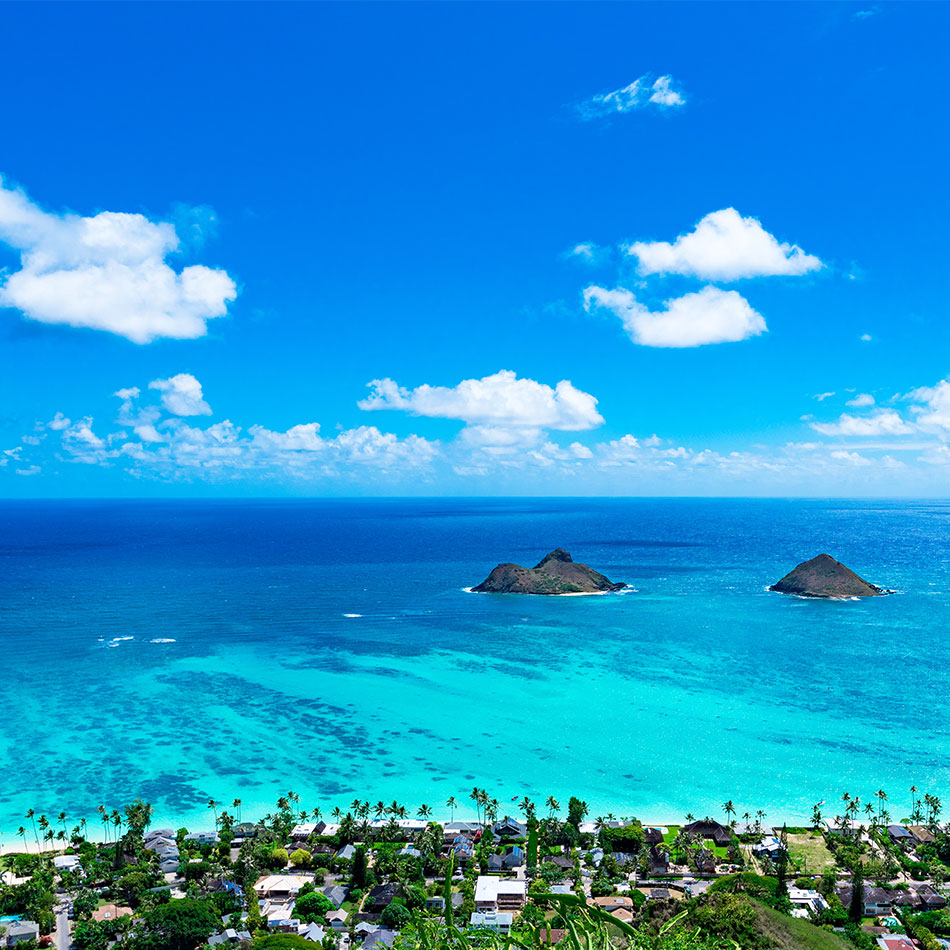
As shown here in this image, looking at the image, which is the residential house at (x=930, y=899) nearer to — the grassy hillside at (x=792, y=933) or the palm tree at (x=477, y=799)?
the grassy hillside at (x=792, y=933)

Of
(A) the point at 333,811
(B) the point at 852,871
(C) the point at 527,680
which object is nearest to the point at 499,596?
(C) the point at 527,680

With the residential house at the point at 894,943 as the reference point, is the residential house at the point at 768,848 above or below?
above

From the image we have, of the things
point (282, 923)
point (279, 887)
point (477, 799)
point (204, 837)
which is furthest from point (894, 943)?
point (204, 837)

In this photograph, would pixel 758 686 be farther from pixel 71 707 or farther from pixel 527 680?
pixel 71 707

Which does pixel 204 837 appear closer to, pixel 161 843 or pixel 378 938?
pixel 161 843

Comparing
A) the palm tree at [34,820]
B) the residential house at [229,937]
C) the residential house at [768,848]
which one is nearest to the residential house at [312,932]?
the residential house at [229,937]

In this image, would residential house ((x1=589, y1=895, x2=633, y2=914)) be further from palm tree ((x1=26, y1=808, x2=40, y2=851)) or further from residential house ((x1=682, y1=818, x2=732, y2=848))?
palm tree ((x1=26, y1=808, x2=40, y2=851))

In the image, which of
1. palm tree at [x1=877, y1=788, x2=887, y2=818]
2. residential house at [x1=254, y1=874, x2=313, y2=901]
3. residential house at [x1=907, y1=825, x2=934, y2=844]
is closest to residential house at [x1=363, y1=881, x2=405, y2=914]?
residential house at [x1=254, y1=874, x2=313, y2=901]
